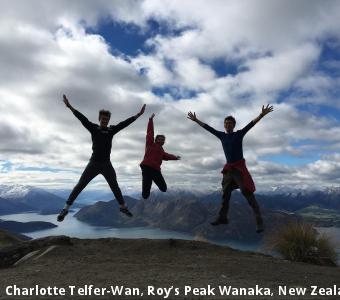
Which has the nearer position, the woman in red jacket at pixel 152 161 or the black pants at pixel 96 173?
the black pants at pixel 96 173

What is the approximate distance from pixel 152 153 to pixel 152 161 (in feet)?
1.07

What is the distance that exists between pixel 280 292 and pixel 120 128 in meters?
7.03

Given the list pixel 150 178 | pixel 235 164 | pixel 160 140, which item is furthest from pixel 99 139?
pixel 235 164

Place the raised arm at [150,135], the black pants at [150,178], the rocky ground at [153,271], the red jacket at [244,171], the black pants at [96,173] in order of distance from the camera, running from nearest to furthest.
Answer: the rocky ground at [153,271], the black pants at [96,173], the red jacket at [244,171], the black pants at [150,178], the raised arm at [150,135]

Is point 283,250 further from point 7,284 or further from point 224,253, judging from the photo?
point 7,284

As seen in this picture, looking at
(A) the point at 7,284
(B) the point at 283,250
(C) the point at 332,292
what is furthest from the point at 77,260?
(B) the point at 283,250

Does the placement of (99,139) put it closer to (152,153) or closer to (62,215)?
(152,153)

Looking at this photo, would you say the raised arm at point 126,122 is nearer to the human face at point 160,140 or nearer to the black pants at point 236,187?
the human face at point 160,140

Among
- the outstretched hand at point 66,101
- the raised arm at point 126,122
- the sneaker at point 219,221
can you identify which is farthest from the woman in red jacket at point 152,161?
the outstretched hand at point 66,101

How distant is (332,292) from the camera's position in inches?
317

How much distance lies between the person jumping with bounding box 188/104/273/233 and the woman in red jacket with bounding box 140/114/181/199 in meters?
1.92

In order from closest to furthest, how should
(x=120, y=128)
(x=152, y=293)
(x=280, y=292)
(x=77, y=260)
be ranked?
(x=152, y=293) < (x=280, y=292) < (x=77, y=260) < (x=120, y=128)

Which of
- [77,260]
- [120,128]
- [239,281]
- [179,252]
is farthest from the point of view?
[179,252]

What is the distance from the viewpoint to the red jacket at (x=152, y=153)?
43.8ft
